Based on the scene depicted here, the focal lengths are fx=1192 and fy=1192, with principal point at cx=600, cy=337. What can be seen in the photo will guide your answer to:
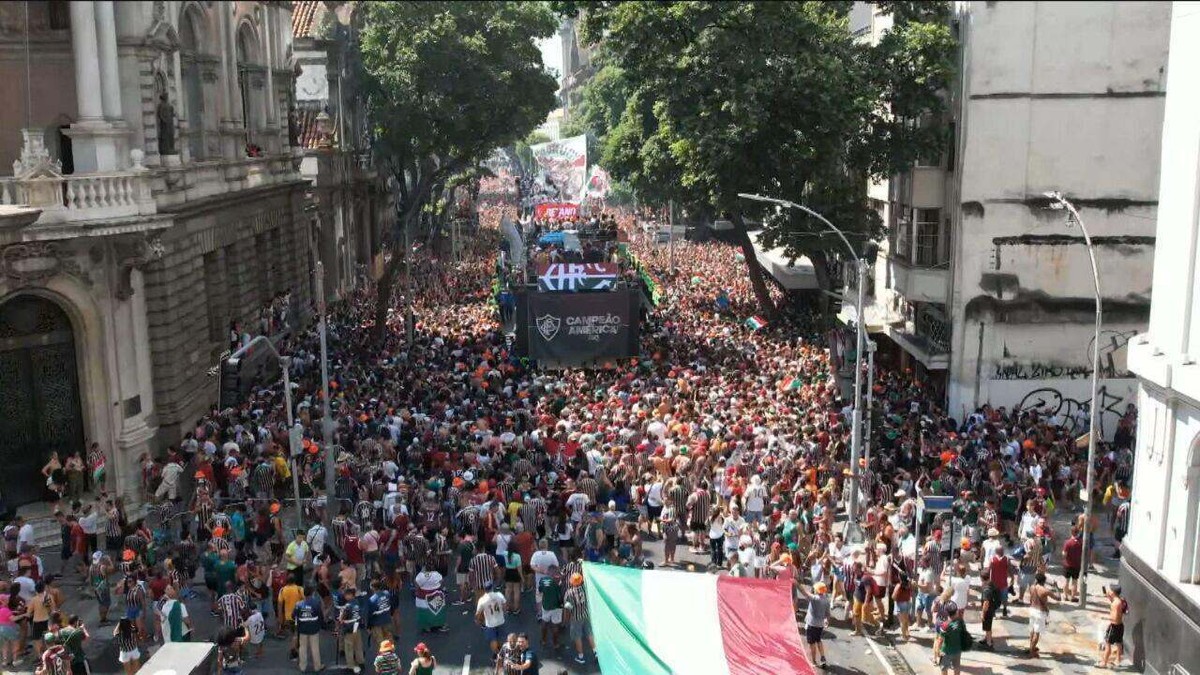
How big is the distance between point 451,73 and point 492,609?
35.6 metres

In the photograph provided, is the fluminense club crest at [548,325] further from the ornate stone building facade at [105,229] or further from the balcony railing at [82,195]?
the balcony railing at [82,195]

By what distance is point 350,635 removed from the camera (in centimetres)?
1752

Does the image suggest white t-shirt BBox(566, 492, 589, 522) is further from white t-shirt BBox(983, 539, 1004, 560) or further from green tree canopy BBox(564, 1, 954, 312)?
A: green tree canopy BBox(564, 1, 954, 312)

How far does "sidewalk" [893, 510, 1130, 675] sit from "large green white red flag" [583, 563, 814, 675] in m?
5.90

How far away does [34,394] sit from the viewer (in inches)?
979

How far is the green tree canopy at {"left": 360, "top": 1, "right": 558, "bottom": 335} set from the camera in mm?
48906

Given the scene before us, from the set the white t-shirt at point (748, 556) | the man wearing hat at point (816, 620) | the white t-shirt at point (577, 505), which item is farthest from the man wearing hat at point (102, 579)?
the man wearing hat at point (816, 620)

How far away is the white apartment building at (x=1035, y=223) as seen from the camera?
29.8 meters

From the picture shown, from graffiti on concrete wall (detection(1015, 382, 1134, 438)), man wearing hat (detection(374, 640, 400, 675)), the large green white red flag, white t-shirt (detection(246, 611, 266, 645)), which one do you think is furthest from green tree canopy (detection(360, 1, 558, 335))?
the large green white red flag

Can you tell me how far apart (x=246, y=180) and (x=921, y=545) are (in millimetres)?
22345

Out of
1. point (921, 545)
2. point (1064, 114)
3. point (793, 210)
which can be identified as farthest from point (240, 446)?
point (1064, 114)

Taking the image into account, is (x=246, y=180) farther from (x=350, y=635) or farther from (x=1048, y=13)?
(x=1048, y=13)

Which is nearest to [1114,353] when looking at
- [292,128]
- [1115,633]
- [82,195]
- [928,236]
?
[928,236]

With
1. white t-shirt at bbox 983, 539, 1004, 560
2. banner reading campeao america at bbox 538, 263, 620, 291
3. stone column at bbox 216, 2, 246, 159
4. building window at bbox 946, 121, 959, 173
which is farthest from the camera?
banner reading campeao america at bbox 538, 263, 620, 291
